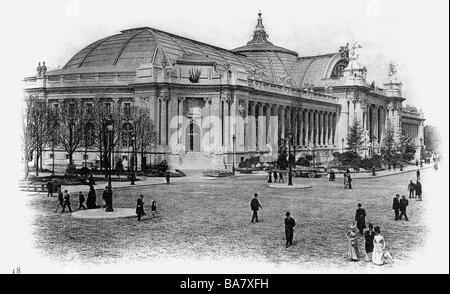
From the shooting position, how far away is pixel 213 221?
2575cm

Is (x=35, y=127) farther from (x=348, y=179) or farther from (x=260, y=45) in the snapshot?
(x=260, y=45)

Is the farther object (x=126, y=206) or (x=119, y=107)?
(x=119, y=107)

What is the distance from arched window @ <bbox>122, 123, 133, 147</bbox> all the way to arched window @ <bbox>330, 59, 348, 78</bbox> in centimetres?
5118

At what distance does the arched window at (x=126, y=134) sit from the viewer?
62312 mm

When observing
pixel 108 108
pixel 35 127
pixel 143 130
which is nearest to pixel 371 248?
pixel 35 127

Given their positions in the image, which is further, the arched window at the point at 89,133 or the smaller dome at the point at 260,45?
the smaller dome at the point at 260,45

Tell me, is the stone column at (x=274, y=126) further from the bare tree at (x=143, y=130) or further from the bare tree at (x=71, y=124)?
the bare tree at (x=71, y=124)

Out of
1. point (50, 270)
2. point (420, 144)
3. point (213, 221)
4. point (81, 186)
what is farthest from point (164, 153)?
point (420, 144)

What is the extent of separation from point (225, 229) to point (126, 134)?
42.0 metres

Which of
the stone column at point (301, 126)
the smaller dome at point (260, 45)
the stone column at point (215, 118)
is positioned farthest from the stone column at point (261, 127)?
the smaller dome at point (260, 45)

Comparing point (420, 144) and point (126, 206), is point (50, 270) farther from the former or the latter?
point (420, 144)

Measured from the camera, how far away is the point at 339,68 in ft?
346

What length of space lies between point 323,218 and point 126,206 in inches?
439

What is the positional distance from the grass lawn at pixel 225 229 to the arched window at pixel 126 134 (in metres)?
25.3
